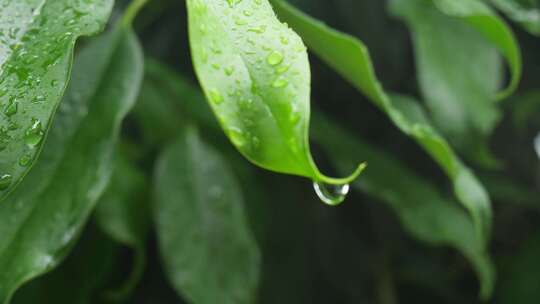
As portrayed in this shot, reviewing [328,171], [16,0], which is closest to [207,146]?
[328,171]

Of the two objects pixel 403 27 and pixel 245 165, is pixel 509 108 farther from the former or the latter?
pixel 245 165

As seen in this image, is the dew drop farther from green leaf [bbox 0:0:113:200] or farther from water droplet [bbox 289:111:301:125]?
water droplet [bbox 289:111:301:125]

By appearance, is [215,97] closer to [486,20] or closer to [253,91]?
[253,91]

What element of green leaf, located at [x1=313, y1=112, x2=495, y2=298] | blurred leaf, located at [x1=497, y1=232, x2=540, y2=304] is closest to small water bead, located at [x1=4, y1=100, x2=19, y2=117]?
green leaf, located at [x1=313, y1=112, x2=495, y2=298]

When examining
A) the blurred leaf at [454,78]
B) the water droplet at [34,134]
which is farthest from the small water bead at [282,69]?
the blurred leaf at [454,78]

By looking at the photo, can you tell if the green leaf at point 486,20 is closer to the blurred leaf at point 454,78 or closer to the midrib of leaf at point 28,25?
the blurred leaf at point 454,78

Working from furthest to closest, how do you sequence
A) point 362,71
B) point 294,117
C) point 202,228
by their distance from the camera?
point 202,228, point 362,71, point 294,117

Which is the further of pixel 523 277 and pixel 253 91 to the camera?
pixel 523 277

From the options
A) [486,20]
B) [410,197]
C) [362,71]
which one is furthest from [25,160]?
[410,197]
